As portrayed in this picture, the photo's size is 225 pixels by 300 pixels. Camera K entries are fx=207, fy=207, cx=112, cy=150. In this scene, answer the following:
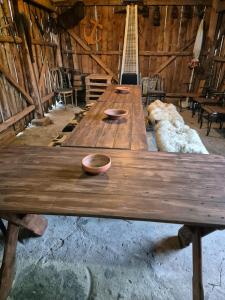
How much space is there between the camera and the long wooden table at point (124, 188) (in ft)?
3.20

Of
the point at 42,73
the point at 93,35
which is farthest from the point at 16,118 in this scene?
the point at 93,35

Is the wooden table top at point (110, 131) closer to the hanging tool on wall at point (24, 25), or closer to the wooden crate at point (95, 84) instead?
the hanging tool on wall at point (24, 25)

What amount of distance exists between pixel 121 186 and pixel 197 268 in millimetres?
673

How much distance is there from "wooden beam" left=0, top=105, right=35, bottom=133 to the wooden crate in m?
1.83

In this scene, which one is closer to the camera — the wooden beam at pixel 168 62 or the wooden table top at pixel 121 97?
the wooden table top at pixel 121 97

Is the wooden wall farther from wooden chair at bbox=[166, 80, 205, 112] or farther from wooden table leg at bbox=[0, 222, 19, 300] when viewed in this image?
wooden table leg at bbox=[0, 222, 19, 300]

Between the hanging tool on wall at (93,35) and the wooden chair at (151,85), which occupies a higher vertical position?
the hanging tool on wall at (93,35)

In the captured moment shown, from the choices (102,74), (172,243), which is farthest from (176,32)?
(172,243)

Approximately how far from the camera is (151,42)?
18.9 feet

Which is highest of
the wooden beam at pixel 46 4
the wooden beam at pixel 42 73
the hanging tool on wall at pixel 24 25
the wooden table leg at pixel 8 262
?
the wooden beam at pixel 46 4

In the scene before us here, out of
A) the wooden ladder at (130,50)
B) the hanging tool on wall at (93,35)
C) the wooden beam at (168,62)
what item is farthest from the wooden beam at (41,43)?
the wooden beam at (168,62)

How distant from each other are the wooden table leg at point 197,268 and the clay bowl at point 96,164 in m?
0.68

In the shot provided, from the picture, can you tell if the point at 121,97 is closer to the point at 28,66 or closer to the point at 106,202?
the point at 28,66

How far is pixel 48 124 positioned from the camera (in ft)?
15.0
